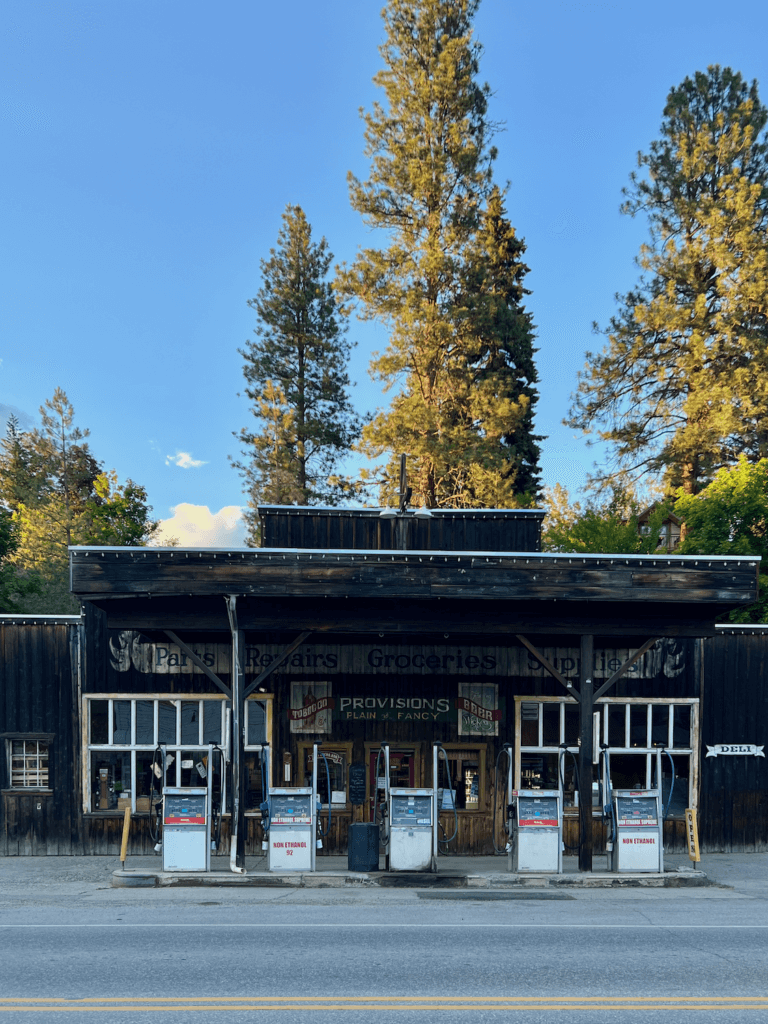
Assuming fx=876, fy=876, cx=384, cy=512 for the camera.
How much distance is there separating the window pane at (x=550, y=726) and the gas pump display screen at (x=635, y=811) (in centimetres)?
314

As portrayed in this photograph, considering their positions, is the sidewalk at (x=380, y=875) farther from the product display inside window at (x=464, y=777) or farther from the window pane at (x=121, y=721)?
the window pane at (x=121, y=721)

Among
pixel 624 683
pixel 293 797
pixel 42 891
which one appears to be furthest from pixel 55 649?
pixel 624 683

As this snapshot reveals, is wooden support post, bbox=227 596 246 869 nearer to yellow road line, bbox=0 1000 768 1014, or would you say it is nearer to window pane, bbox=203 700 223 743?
window pane, bbox=203 700 223 743

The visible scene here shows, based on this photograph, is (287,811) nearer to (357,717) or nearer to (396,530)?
(357,717)

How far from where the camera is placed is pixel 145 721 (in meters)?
18.0

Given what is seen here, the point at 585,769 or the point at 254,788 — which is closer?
the point at 585,769

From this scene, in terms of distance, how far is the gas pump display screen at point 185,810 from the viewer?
14.8 meters

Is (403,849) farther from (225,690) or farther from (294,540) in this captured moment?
(294,540)

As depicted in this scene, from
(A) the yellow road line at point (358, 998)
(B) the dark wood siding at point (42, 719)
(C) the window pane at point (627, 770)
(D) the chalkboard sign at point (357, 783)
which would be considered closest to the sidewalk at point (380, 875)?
(B) the dark wood siding at point (42, 719)

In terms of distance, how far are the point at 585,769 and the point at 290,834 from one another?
17.1 feet

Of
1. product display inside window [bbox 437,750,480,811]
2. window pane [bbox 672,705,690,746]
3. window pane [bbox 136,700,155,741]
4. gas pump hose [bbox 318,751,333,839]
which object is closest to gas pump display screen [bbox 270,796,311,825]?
gas pump hose [bbox 318,751,333,839]

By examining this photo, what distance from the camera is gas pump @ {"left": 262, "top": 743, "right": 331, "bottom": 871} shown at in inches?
591

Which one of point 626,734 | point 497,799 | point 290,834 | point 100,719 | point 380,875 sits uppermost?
point 100,719

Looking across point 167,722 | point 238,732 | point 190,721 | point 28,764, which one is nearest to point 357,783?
point 190,721
